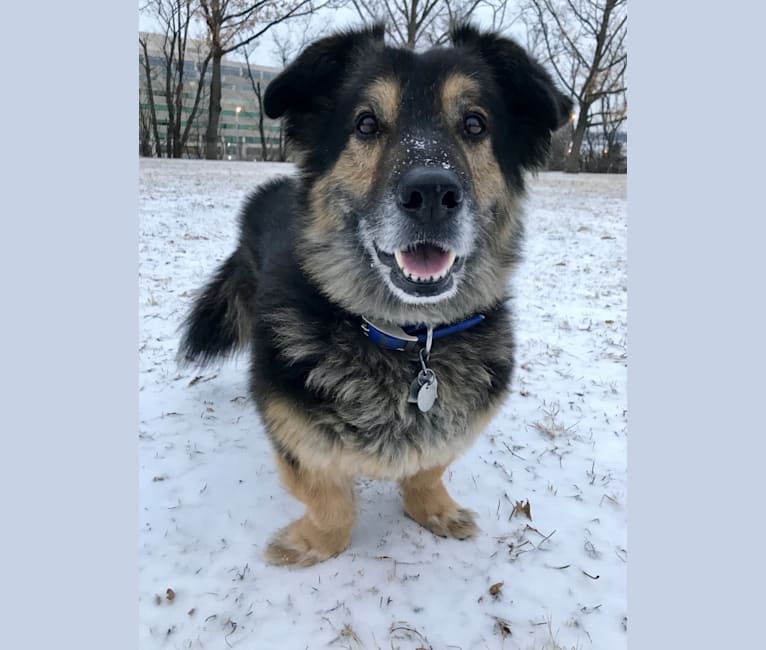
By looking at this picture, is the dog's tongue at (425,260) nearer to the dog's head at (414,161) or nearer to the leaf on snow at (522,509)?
the dog's head at (414,161)

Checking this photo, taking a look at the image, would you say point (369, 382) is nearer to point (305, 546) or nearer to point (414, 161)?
point (305, 546)

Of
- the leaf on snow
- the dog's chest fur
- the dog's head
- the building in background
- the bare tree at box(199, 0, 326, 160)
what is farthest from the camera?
the building in background

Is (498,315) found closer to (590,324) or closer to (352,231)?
(352,231)

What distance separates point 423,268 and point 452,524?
4.37 ft

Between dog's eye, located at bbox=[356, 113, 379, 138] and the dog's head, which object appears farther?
dog's eye, located at bbox=[356, 113, 379, 138]

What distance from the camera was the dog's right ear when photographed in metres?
2.48

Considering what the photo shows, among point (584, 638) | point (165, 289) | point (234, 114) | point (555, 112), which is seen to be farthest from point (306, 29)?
point (584, 638)

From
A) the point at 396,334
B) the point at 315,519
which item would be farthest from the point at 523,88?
the point at 315,519

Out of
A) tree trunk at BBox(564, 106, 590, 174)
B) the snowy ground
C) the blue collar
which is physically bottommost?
the snowy ground

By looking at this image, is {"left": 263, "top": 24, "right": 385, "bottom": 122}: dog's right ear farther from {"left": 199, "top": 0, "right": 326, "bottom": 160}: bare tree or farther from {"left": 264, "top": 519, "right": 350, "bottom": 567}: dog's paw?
{"left": 199, "top": 0, "right": 326, "bottom": 160}: bare tree

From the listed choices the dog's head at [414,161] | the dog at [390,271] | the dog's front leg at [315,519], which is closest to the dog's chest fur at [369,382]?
the dog at [390,271]

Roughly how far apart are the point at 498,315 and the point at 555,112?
3.27ft

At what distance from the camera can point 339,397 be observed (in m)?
2.32

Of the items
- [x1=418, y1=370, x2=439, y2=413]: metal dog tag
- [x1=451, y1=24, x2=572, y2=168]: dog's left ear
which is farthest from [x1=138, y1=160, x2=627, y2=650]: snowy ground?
[x1=418, y1=370, x2=439, y2=413]: metal dog tag
